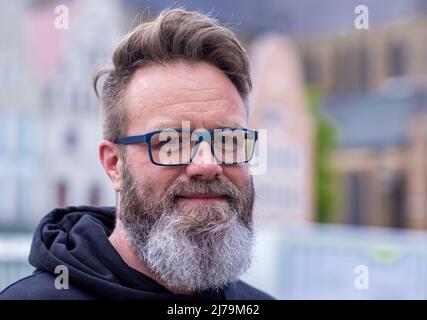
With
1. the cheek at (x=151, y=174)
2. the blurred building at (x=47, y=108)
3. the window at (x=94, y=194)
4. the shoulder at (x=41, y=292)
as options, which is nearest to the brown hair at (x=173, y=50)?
the cheek at (x=151, y=174)

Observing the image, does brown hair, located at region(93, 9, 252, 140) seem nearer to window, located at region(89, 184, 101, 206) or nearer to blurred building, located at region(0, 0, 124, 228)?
blurred building, located at region(0, 0, 124, 228)

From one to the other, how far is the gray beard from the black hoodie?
0.05 m

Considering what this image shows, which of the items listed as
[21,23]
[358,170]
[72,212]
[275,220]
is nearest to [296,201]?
[275,220]

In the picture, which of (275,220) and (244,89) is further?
(275,220)

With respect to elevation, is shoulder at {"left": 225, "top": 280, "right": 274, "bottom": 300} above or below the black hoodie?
below

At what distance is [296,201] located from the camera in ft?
104

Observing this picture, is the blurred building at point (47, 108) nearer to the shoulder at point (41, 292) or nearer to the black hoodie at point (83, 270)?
the black hoodie at point (83, 270)

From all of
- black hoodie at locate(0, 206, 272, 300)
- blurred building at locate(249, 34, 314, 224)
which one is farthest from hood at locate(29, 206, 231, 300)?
blurred building at locate(249, 34, 314, 224)

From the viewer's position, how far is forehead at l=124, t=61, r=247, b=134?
204 centimetres

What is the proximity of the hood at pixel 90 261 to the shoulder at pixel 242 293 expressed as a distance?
2.7 inches


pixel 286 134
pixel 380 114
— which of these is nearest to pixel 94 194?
pixel 286 134

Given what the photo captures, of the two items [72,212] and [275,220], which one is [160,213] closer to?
[72,212]

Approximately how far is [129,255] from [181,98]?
17.5 inches
